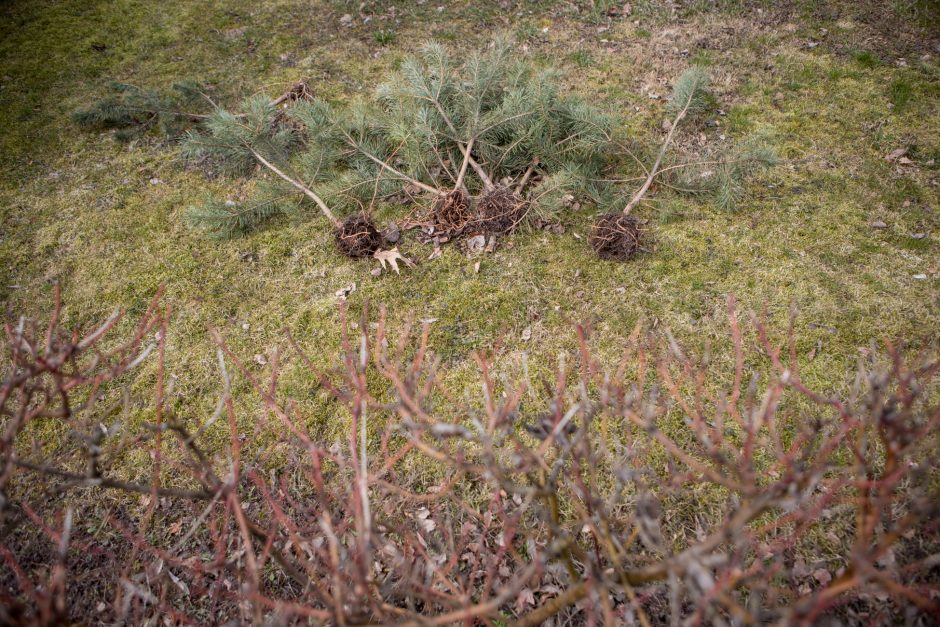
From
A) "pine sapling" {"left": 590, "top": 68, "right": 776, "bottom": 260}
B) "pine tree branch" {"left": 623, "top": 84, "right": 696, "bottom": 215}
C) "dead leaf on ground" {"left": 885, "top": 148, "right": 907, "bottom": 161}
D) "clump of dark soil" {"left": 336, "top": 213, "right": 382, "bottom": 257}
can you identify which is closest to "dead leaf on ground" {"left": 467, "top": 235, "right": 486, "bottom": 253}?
"clump of dark soil" {"left": 336, "top": 213, "right": 382, "bottom": 257}

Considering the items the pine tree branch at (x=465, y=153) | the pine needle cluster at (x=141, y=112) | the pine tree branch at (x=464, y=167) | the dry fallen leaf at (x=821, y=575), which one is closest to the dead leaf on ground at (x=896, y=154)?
the pine tree branch at (x=465, y=153)

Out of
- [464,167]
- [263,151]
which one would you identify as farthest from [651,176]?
[263,151]

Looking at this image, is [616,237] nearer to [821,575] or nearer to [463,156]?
[463,156]

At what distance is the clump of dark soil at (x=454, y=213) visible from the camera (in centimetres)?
385

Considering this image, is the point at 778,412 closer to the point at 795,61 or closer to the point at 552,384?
the point at 552,384

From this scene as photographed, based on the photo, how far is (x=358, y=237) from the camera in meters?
3.80

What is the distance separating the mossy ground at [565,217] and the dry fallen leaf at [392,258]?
0.28ft

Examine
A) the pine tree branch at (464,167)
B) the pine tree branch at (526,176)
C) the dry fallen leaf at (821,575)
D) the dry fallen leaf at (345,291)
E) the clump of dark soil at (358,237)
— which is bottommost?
the dry fallen leaf at (821,575)

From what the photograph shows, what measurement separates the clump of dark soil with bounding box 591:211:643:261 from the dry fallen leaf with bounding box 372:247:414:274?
1346 mm

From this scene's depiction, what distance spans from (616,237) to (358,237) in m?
1.84

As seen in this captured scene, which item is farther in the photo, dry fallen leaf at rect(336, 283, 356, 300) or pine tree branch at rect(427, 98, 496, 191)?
pine tree branch at rect(427, 98, 496, 191)

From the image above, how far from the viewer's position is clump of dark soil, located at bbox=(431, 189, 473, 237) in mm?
3848

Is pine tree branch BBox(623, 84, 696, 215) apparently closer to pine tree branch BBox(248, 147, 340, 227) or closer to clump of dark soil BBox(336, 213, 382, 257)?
clump of dark soil BBox(336, 213, 382, 257)

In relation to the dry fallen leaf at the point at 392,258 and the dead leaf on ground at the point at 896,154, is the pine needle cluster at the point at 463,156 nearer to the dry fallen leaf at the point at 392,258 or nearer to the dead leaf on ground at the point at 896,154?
the dry fallen leaf at the point at 392,258
